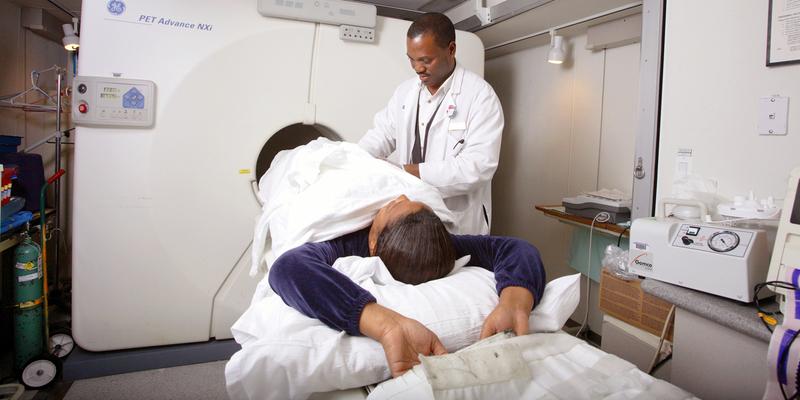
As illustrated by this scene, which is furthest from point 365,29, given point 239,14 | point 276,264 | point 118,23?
point 276,264

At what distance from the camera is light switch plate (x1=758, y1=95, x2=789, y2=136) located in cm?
137

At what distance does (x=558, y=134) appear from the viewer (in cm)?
278

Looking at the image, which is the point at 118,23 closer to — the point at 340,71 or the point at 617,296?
the point at 340,71

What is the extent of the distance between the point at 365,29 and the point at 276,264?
4.89ft

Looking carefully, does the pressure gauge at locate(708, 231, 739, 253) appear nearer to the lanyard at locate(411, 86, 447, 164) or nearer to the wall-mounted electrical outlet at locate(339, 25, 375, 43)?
the lanyard at locate(411, 86, 447, 164)

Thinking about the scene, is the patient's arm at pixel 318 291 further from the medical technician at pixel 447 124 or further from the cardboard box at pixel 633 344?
the cardboard box at pixel 633 344

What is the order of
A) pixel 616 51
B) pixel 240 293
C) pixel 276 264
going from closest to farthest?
pixel 276 264, pixel 240 293, pixel 616 51

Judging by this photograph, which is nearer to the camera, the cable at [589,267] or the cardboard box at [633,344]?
the cardboard box at [633,344]

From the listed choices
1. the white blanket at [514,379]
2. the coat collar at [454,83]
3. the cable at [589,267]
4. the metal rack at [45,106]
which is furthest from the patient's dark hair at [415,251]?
the metal rack at [45,106]

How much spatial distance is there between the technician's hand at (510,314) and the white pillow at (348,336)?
3cm

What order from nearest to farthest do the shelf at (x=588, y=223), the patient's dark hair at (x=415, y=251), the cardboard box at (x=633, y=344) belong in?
the patient's dark hair at (x=415, y=251) → the cardboard box at (x=633, y=344) → the shelf at (x=588, y=223)

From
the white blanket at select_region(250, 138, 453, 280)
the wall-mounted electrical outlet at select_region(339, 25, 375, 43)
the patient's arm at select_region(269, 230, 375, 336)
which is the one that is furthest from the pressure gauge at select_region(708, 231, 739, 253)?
the wall-mounted electrical outlet at select_region(339, 25, 375, 43)

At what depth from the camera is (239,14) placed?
2004 mm

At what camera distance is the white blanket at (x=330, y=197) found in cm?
124
